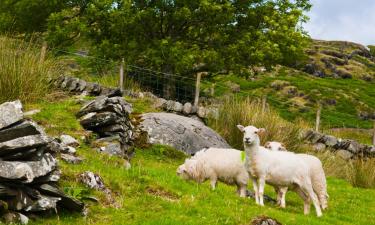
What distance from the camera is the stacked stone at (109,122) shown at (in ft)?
53.5

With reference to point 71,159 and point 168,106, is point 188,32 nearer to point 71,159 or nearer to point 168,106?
point 168,106

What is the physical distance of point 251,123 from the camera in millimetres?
22328

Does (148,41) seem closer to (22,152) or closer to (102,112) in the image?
(102,112)

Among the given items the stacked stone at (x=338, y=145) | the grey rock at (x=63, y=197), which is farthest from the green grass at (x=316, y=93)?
the grey rock at (x=63, y=197)

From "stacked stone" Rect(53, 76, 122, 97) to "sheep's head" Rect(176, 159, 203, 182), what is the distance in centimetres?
752

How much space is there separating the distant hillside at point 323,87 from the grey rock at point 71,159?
53.8 m

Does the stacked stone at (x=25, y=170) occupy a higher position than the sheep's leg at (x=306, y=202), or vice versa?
the stacked stone at (x=25, y=170)

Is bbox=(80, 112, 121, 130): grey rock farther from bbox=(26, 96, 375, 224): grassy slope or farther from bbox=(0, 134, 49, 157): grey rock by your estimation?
bbox=(0, 134, 49, 157): grey rock

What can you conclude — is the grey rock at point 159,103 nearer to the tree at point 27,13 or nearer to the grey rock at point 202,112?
the grey rock at point 202,112

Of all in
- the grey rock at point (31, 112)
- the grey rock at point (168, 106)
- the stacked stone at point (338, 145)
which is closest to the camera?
the grey rock at point (31, 112)

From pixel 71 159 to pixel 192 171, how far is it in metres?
3.05

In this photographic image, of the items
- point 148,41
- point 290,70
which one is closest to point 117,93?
point 148,41

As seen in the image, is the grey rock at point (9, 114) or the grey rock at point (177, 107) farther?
the grey rock at point (177, 107)

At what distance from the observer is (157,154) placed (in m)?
18.6
